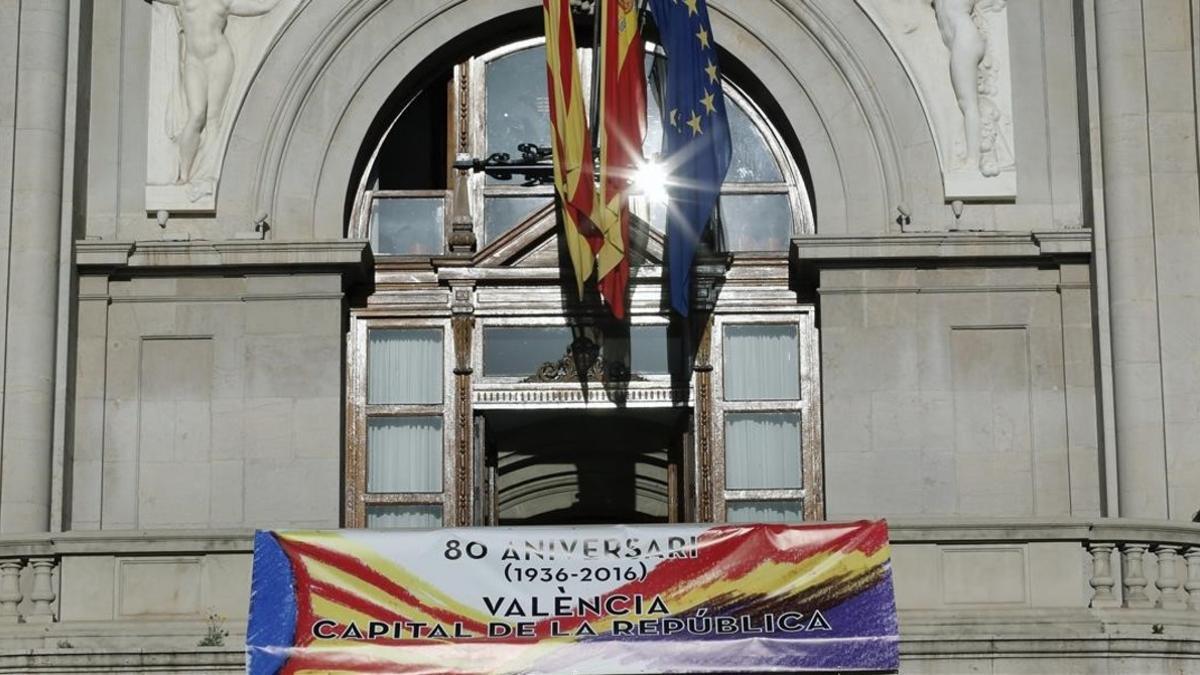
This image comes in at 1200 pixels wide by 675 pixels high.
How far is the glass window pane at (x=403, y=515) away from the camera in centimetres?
2280

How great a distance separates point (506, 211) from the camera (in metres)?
23.7

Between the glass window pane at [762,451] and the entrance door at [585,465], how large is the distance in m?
0.62

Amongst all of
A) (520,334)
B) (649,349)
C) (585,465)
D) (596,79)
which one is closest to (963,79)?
(596,79)

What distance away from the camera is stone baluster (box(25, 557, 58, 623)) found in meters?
19.7

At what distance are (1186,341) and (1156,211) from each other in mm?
1244

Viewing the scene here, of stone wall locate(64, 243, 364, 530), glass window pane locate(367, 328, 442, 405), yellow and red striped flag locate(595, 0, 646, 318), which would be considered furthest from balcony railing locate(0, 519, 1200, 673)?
yellow and red striped flag locate(595, 0, 646, 318)

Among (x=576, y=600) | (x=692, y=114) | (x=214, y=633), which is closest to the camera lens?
(x=576, y=600)

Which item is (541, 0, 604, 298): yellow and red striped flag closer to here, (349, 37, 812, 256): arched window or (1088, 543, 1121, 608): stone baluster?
(349, 37, 812, 256): arched window

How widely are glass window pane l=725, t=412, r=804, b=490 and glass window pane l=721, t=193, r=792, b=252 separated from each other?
1.74 metres

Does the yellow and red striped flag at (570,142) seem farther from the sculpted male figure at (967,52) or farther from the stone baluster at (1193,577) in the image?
the stone baluster at (1193,577)

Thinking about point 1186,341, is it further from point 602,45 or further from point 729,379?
point 602,45

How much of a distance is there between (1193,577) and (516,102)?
8359mm

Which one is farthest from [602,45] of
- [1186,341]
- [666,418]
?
[1186,341]

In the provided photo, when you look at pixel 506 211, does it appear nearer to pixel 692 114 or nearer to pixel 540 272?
pixel 540 272
